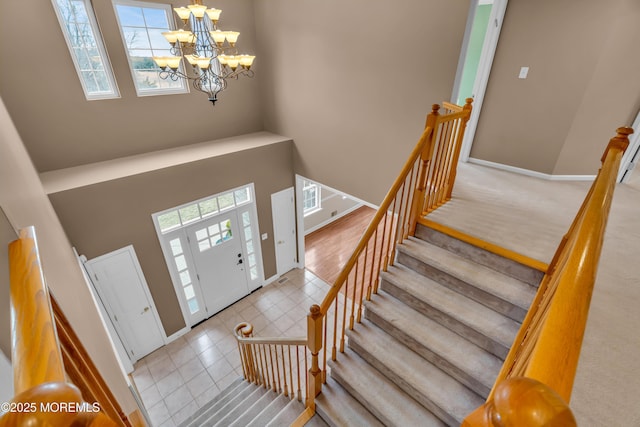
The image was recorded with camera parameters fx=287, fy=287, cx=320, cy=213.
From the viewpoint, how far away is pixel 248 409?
10.3 ft

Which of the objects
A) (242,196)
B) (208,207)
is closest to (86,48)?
(208,207)

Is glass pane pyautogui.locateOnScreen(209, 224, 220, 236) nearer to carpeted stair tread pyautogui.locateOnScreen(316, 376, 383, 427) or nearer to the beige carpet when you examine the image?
carpeted stair tread pyautogui.locateOnScreen(316, 376, 383, 427)

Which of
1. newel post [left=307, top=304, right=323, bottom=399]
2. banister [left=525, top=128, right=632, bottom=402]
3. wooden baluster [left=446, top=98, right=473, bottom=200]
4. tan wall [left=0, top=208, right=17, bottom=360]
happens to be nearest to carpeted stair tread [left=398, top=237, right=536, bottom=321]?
wooden baluster [left=446, top=98, right=473, bottom=200]

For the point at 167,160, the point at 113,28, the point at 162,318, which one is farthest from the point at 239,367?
the point at 113,28

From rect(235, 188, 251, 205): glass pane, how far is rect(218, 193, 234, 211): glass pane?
11cm

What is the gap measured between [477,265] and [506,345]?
2.13ft

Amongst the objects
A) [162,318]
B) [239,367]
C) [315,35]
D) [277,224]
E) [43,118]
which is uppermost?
[315,35]

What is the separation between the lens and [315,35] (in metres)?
4.02

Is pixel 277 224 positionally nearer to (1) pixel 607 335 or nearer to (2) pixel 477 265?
(2) pixel 477 265

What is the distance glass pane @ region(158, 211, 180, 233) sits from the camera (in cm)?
420

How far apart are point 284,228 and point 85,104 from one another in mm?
3569

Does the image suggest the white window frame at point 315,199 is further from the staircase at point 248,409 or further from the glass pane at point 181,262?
the staircase at point 248,409

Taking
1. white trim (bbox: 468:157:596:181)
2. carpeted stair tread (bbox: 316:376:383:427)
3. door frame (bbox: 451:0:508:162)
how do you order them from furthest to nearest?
white trim (bbox: 468:157:596:181)
door frame (bbox: 451:0:508:162)
carpeted stair tread (bbox: 316:376:383:427)

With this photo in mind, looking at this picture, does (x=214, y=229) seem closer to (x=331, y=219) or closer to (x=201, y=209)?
(x=201, y=209)
